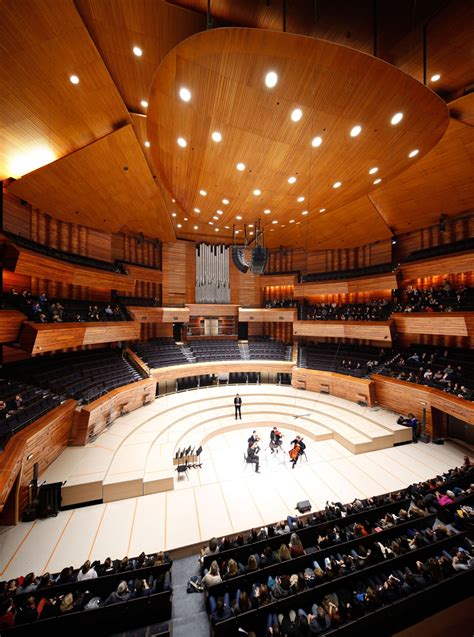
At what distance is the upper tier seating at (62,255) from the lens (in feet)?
27.7

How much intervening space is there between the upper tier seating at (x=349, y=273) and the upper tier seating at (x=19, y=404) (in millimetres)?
14487

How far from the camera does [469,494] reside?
591cm

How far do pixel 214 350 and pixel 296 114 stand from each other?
13.3 metres

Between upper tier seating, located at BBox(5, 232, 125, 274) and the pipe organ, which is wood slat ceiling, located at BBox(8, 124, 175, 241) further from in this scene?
the pipe organ

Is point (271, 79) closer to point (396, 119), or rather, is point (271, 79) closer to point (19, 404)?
point (396, 119)

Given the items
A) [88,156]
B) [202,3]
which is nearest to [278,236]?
[88,156]

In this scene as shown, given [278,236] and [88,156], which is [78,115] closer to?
[88,156]

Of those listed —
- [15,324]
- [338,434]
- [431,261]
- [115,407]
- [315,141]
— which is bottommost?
[338,434]

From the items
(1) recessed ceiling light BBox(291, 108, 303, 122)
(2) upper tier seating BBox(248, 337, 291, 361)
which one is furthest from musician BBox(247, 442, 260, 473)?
(1) recessed ceiling light BBox(291, 108, 303, 122)

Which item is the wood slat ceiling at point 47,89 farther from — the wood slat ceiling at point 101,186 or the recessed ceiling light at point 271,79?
the recessed ceiling light at point 271,79

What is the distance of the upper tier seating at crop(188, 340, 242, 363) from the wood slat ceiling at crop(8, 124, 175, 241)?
8.04 meters

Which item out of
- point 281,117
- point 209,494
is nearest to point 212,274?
point 281,117

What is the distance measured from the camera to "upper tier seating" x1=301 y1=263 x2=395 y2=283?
13719 mm

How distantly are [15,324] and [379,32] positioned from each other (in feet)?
37.2
